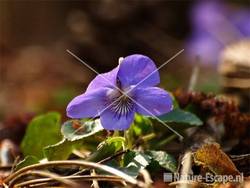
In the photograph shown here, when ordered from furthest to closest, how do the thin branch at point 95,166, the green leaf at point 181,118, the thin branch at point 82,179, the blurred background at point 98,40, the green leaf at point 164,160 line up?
1. the blurred background at point 98,40
2. the green leaf at point 181,118
3. the green leaf at point 164,160
4. the thin branch at point 82,179
5. the thin branch at point 95,166

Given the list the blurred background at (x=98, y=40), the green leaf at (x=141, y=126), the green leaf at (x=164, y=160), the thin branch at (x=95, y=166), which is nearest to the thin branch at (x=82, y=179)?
the thin branch at (x=95, y=166)

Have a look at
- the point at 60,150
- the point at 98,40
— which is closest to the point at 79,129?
the point at 60,150

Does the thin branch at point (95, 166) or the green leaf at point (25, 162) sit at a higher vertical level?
the thin branch at point (95, 166)

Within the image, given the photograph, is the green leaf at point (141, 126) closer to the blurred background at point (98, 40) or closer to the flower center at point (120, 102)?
the flower center at point (120, 102)

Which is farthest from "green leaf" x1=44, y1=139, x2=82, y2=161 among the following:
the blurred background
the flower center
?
the blurred background

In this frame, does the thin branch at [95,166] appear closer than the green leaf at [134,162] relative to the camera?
Yes

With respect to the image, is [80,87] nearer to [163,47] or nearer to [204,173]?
[163,47]

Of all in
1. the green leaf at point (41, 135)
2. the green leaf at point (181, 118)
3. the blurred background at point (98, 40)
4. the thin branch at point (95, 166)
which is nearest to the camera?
Answer: the thin branch at point (95, 166)

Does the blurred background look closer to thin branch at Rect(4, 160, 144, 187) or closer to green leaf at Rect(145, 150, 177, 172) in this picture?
green leaf at Rect(145, 150, 177, 172)
